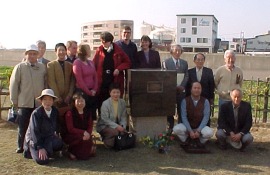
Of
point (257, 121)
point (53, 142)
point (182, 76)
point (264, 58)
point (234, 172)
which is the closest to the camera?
point (234, 172)

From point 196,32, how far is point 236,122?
53168mm

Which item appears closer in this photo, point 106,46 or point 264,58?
point 106,46

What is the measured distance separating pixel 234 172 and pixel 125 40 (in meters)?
2.95

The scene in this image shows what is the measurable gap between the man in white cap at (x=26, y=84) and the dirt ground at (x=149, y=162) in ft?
2.46

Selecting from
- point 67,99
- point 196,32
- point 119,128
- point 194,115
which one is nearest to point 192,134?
point 194,115

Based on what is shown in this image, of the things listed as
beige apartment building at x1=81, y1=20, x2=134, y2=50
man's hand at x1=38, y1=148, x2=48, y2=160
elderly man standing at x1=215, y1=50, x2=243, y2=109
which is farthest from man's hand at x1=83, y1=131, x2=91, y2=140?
beige apartment building at x1=81, y1=20, x2=134, y2=50

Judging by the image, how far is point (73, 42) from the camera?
227 inches

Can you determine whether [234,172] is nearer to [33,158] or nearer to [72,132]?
[72,132]

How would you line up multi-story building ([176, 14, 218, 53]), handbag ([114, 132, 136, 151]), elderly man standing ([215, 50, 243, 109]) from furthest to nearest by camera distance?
1. multi-story building ([176, 14, 218, 53])
2. elderly man standing ([215, 50, 243, 109])
3. handbag ([114, 132, 136, 151])

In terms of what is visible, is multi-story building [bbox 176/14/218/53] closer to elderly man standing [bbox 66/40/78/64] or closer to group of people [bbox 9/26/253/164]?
group of people [bbox 9/26/253/164]

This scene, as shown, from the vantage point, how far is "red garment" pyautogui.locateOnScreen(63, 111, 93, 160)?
5.06m

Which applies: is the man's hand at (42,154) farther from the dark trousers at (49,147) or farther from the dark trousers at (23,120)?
the dark trousers at (23,120)

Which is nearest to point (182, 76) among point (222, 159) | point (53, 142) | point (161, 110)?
point (161, 110)

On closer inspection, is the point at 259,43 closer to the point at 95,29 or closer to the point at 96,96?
the point at 95,29
